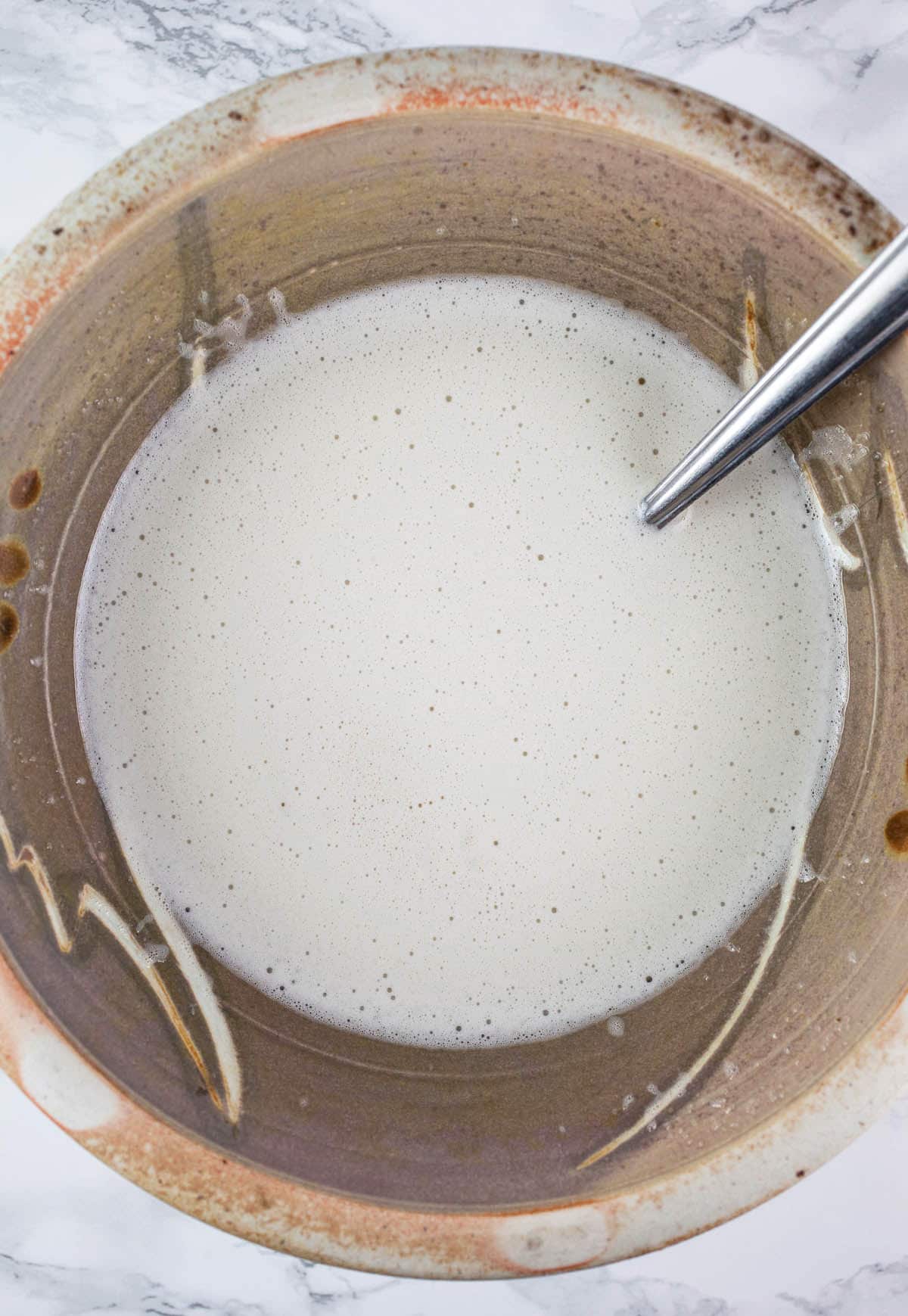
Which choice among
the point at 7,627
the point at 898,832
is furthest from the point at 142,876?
the point at 898,832

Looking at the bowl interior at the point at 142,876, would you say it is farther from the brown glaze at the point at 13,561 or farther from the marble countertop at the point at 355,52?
the marble countertop at the point at 355,52

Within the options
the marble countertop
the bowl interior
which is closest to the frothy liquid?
the bowl interior

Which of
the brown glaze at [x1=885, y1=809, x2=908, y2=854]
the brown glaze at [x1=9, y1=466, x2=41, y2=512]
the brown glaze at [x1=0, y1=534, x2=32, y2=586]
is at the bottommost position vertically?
the brown glaze at [x1=885, y1=809, x2=908, y2=854]

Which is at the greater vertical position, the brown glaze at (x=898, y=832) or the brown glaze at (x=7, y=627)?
the brown glaze at (x=7, y=627)

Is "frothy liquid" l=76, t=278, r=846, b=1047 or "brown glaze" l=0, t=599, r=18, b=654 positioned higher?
"brown glaze" l=0, t=599, r=18, b=654

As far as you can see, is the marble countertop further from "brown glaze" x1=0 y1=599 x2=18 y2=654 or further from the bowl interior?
"brown glaze" x1=0 y1=599 x2=18 y2=654

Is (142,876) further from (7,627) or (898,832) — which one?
(898,832)

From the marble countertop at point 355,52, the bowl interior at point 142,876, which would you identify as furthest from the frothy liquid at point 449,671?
the marble countertop at point 355,52
